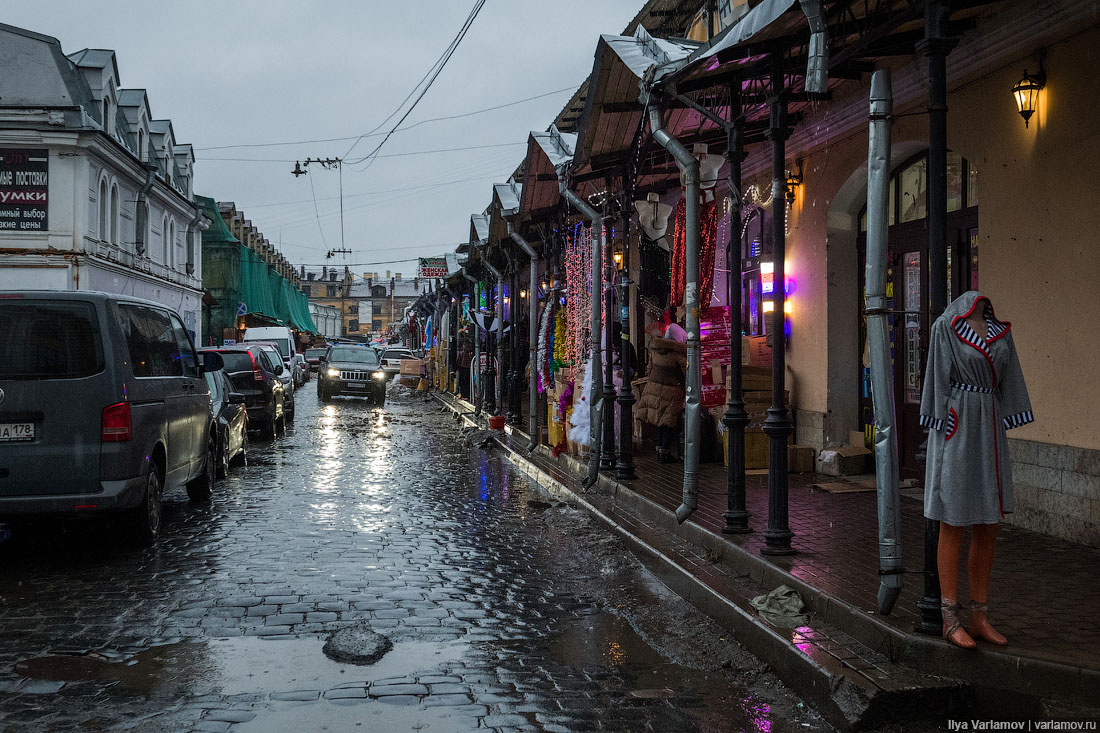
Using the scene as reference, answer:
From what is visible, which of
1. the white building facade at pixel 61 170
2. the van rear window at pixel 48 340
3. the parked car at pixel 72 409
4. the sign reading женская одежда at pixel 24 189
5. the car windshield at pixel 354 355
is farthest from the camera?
the car windshield at pixel 354 355

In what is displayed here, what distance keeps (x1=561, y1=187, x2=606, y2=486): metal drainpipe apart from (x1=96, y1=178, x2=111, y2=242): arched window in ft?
70.4

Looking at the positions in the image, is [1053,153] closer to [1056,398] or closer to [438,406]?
[1056,398]

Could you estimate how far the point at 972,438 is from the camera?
466 centimetres

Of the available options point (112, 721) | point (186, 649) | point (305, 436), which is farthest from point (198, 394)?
point (305, 436)

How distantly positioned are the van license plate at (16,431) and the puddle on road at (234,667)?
105 inches

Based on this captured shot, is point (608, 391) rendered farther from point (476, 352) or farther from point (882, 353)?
point (476, 352)

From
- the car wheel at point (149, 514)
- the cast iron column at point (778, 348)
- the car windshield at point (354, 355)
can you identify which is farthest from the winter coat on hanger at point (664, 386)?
the car windshield at point (354, 355)

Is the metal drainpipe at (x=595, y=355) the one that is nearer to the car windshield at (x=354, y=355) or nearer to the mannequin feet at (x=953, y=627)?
the mannequin feet at (x=953, y=627)

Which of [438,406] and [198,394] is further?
[438,406]

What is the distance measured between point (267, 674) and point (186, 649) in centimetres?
72

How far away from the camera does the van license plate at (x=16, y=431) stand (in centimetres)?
721

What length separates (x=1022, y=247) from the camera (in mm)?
8062

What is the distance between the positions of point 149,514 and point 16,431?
1.32 m

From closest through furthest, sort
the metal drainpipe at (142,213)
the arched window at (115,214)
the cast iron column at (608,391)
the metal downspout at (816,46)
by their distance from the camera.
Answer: the metal downspout at (816,46) → the cast iron column at (608,391) → the arched window at (115,214) → the metal drainpipe at (142,213)
